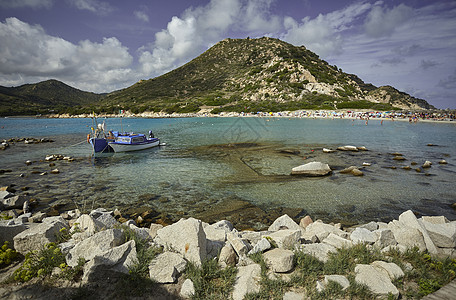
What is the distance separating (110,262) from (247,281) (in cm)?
337

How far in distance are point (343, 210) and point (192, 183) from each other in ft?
35.9

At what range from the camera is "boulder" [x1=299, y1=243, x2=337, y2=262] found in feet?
20.0

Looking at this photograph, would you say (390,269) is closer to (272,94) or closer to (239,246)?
(239,246)

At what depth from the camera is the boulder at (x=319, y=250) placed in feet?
20.0

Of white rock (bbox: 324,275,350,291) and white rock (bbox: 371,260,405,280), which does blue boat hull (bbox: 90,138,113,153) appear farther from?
white rock (bbox: 371,260,405,280)

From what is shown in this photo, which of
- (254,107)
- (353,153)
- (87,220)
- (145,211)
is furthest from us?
(254,107)

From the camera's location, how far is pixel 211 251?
622 centimetres

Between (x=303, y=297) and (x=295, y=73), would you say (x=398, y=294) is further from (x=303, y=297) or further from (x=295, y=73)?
(x=295, y=73)

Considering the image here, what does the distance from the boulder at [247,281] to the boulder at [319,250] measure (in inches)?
61.8

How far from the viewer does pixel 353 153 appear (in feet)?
95.5

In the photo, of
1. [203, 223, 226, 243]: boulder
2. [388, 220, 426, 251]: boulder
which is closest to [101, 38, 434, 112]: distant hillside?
[388, 220, 426, 251]: boulder

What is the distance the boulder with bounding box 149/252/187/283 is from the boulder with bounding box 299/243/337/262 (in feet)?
11.0

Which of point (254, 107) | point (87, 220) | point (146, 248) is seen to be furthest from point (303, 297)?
point (254, 107)

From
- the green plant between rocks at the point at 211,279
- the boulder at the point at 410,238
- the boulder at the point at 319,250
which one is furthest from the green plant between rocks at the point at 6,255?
the boulder at the point at 410,238
